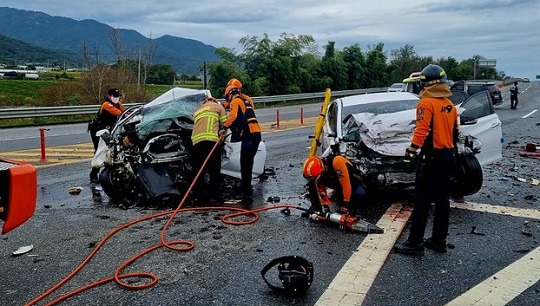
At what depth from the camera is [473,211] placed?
22.1 ft

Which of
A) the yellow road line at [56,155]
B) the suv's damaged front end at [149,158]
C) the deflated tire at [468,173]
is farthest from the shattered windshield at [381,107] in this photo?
the yellow road line at [56,155]

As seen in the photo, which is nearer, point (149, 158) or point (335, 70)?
point (149, 158)

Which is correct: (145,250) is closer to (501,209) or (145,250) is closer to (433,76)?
(433,76)

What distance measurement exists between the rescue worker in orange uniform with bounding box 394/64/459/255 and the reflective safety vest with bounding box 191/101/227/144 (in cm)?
334

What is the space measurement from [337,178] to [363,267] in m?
1.99

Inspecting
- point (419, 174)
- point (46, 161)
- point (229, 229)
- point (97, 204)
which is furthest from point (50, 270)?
point (46, 161)

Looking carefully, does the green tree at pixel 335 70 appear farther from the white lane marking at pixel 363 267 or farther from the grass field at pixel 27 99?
the white lane marking at pixel 363 267

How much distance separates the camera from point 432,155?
5.09 meters

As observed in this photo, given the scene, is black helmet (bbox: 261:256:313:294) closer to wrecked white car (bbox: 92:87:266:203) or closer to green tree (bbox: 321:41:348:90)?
wrecked white car (bbox: 92:87:266:203)

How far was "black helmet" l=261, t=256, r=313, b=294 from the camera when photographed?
413cm

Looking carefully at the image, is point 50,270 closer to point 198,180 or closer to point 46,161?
point 198,180

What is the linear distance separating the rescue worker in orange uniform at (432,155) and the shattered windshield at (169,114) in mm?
4066

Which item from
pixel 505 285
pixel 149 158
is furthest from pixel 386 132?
pixel 149 158

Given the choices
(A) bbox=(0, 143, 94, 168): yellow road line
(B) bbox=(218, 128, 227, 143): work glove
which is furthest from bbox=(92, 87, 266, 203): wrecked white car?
(A) bbox=(0, 143, 94, 168): yellow road line
